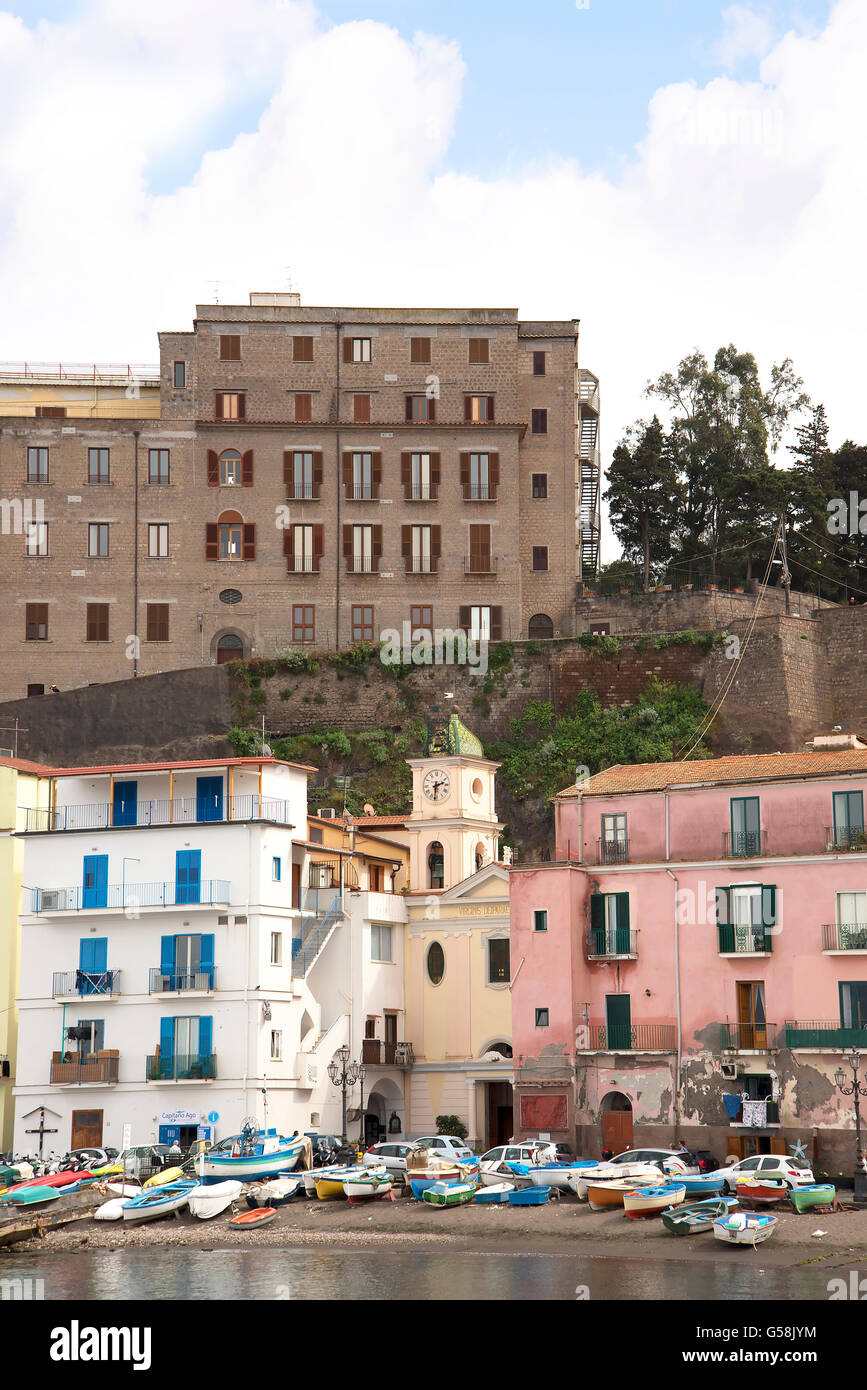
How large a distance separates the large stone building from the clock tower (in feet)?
80.3

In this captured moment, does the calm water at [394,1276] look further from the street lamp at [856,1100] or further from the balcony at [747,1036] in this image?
the balcony at [747,1036]

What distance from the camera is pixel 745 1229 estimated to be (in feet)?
141

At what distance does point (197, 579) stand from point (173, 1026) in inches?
1542

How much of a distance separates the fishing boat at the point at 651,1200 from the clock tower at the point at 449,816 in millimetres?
21498

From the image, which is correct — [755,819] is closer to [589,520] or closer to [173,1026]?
[173,1026]

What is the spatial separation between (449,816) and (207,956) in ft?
41.5

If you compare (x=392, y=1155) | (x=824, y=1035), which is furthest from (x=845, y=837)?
(x=392, y=1155)

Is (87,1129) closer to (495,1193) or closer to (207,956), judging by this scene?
(207,956)

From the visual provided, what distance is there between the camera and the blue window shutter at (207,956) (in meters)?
59.4

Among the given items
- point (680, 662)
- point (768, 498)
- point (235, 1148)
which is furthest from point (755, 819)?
point (768, 498)

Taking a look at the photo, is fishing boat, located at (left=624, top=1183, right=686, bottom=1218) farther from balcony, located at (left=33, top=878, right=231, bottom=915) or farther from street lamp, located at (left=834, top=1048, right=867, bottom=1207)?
balcony, located at (left=33, top=878, right=231, bottom=915)

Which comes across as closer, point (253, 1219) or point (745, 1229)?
point (745, 1229)

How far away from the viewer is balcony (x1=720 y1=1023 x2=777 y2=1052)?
54.0m

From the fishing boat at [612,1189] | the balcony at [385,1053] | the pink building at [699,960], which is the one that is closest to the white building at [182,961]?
the balcony at [385,1053]
